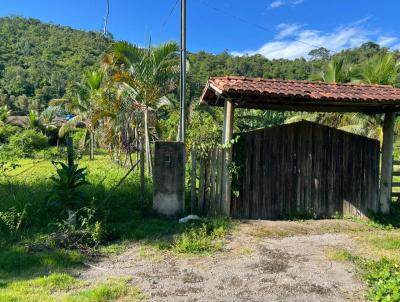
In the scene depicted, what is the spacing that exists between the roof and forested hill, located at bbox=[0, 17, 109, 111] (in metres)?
52.2

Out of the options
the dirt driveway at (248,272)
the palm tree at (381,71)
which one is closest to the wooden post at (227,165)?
the dirt driveway at (248,272)

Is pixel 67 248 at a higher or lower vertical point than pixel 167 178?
lower

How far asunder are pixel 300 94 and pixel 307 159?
6.02ft

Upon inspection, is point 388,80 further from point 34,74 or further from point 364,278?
point 34,74

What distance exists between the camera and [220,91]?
762 centimetres

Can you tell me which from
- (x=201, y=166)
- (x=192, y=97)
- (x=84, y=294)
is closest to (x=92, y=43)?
(x=192, y=97)

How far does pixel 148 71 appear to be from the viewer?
1220 centimetres

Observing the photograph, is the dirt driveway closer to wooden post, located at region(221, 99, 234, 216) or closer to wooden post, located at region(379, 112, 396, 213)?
wooden post, located at region(221, 99, 234, 216)

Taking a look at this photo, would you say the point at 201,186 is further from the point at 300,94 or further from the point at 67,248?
the point at 67,248

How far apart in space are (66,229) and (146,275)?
2.08 meters

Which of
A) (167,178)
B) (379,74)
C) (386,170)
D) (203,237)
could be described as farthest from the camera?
(379,74)

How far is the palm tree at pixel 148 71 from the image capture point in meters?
12.0

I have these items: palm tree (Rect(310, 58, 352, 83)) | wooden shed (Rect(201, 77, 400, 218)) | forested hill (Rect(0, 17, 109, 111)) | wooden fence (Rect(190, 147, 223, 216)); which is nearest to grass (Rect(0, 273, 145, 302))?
wooden fence (Rect(190, 147, 223, 216))

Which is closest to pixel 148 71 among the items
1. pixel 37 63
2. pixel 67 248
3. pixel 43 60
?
pixel 67 248
